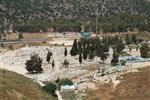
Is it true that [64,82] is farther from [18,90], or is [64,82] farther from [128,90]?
[18,90]

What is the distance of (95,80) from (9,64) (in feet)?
174

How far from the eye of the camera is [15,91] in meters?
94.7

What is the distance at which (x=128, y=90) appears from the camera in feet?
347

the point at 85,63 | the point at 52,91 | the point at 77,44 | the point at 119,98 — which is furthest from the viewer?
the point at 77,44

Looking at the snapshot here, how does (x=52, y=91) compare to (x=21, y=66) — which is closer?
(x=52, y=91)

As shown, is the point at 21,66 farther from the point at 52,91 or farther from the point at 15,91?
the point at 15,91

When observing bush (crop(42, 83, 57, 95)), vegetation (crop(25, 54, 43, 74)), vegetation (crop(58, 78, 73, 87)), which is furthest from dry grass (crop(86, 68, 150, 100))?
vegetation (crop(25, 54, 43, 74))

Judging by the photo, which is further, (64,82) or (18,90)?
(64,82)

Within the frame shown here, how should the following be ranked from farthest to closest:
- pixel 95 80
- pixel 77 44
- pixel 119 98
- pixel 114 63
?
1. pixel 77 44
2. pixel 114 63
3. pixel 95 80
4. pixel 119 98

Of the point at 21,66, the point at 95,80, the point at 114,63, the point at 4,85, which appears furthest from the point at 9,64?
the point at 4,85

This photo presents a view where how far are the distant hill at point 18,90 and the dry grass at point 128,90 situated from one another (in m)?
11.8

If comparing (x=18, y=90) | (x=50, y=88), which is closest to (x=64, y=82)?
(x=50, y=88)

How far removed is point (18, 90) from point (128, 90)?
25660 millimetres

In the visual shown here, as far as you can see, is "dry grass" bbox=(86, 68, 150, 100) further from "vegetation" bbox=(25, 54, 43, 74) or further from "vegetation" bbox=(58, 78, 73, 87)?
"vegetation" bbox=(25, 54, 43, 74)
